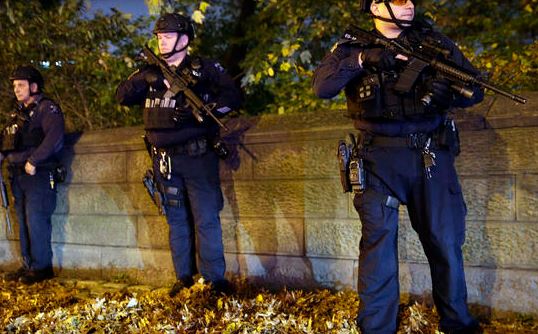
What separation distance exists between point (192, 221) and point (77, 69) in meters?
3.48

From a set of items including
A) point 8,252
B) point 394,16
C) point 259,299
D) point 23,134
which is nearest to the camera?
point 394,16

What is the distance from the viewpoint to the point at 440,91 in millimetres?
2908

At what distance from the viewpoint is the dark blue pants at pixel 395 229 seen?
308 cm

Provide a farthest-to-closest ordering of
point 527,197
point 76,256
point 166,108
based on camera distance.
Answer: point 76,256 → point 166,108 → point 527,197

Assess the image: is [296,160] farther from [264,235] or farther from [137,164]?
[137,164]

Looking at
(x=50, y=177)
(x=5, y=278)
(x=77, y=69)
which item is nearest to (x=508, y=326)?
(x=50, y=177)

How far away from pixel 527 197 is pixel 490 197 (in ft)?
0.74

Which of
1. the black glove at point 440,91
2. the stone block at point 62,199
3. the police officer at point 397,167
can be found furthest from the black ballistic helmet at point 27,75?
the black glove at point 440,91

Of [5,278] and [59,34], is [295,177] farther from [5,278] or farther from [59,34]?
[59,34]

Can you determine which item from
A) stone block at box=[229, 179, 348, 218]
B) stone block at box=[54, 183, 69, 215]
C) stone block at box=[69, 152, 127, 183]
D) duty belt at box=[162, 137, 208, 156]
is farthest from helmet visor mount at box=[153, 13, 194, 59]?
stone block at box=[54, 183, 69, 215]

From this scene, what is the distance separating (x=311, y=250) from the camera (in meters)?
4.31

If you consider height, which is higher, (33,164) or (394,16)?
(394,16)

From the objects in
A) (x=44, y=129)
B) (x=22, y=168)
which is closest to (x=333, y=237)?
(x=44, y=129)

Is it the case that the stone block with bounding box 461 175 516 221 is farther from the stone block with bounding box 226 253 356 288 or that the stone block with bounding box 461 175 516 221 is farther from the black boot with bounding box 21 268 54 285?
the black boot with bounding box 21 268 54 285
